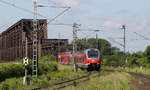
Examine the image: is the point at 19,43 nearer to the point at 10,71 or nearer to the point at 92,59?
the point at 92,59

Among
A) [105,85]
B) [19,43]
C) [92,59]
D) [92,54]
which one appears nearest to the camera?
[105,85]

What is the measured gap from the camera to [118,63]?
50.3 m

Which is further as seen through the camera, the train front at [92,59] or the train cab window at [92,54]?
the train cab window at [92,54]

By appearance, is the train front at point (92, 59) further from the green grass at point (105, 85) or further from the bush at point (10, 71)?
the green grass at point (105, 85)

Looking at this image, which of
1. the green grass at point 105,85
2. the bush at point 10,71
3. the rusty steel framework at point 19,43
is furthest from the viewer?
the rusty steel framework at point 19,43

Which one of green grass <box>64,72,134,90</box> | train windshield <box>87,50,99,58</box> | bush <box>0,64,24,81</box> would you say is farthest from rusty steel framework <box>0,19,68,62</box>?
green grass <box>64,72,134,90</box>

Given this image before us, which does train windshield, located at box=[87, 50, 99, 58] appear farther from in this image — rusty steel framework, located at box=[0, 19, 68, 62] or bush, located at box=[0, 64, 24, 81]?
rusty steel framework, located at box=[0, 19, 68, 62]

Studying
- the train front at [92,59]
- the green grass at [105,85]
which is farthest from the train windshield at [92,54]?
the green grass at [105,85]

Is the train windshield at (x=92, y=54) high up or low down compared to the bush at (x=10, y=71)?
up

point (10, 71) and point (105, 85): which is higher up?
point (10, 71)

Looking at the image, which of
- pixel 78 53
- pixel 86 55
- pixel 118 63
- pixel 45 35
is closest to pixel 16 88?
pixel 86 55

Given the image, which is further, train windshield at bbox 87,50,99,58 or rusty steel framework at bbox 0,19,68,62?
rusty steel framework at bbox 0,19,68,62

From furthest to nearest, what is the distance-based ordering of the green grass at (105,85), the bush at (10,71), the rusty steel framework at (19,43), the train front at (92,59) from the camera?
the rusty steel framework at (19,43) < the train front at (92,59) < the bush at (10,71) < the green grass at (105,85)

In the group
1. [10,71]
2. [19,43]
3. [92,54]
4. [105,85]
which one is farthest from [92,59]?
[19,43]
